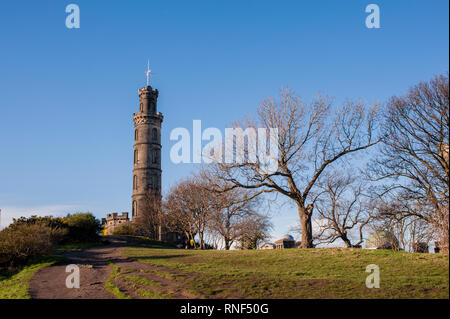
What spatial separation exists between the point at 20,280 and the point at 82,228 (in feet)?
70.6

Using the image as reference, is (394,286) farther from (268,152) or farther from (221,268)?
(268,152)

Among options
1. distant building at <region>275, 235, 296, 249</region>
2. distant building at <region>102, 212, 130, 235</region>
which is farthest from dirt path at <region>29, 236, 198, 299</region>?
distant building at <region>275, 235, 296, 249</region>

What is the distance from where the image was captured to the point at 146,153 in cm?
7044

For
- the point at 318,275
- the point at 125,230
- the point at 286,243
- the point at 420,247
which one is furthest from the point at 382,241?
the point at 318,275

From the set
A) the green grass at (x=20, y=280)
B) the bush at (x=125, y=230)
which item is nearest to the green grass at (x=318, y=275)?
the green grass at (x=20, y=280)

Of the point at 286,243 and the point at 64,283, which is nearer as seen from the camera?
the point at 64,283

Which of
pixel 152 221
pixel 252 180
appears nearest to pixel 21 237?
pixel 252 180

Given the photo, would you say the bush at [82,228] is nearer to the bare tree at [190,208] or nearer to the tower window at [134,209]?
the bare tree at [190,208]

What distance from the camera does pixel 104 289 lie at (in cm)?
1469

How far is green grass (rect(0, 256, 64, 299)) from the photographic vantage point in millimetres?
15055

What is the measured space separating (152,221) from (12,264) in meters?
40.3

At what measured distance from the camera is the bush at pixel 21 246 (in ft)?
76.3
